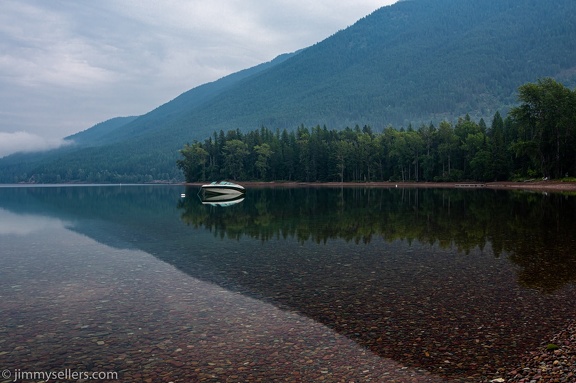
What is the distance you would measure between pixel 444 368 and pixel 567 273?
11046 mm

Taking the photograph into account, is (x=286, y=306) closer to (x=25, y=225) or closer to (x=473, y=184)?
(x=25, y=225)

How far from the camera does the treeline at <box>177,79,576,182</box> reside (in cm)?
9425

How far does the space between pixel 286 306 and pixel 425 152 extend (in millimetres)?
135684

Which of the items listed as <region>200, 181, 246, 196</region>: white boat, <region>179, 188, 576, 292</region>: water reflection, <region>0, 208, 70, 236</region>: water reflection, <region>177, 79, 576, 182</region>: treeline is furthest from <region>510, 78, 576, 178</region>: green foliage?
<region>0, 208, 70, 236</region>: water reflection

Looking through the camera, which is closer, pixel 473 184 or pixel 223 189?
pixel 223 189

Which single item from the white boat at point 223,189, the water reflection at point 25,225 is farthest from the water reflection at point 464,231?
the white boat at point 223,189

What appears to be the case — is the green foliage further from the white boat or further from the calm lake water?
the calm lake water

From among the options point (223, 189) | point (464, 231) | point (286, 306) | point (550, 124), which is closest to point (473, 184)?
point (550, 124)

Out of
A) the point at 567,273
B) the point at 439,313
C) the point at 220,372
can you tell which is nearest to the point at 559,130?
the point at 567,273

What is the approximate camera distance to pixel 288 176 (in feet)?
563

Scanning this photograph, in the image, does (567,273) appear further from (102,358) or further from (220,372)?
(102,358)

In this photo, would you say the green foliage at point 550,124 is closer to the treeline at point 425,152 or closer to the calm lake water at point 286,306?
the treeline at point 425,152

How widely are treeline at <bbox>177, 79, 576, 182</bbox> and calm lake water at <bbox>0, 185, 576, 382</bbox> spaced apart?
81103 millimetres

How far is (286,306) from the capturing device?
13.3 meters
